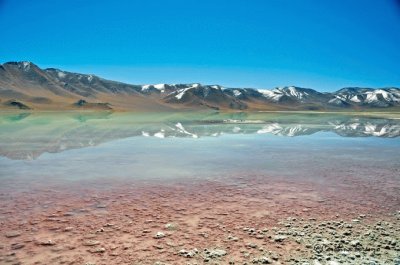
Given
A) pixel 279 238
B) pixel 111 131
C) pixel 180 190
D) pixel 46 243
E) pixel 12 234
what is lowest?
pixel 279 238

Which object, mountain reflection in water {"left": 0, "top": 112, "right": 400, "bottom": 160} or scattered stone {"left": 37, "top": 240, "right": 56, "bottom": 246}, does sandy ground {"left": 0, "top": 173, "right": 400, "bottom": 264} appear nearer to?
scattered stone {"left": 37, "top": 240, "right": 56, "bottom": 246}

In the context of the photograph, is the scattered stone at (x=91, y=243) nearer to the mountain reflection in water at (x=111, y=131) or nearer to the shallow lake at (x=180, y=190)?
the shallow lake at (x=180, y=190)

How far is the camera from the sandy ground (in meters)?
6.84

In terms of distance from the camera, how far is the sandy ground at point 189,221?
22.4 ft

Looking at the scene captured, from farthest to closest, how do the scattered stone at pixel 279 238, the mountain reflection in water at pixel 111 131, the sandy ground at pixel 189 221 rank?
the mountain reflection in water at pixel 111 131 < the scattered stone at pixel 279 238 < the sandy ground at pixel 189 221

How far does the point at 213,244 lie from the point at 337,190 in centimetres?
651

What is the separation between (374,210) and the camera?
381 inches

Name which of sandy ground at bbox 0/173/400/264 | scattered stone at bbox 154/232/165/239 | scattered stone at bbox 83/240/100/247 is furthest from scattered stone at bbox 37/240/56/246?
scattered stone at bbox 154/232/165/239

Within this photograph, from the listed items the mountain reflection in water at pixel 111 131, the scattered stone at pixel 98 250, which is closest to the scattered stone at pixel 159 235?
the scattered stone at pixel 98 250

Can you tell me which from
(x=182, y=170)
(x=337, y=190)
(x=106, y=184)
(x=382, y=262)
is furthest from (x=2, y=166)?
(x=382, y=262)

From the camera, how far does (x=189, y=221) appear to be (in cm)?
881

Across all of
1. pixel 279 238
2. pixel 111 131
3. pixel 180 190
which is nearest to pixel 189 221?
pixel 279 238

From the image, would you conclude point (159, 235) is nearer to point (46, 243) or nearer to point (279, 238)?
point (46, 243)

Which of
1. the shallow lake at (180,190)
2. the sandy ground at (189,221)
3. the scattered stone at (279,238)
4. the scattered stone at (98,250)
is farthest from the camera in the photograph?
the shallow lake at (180,190)
